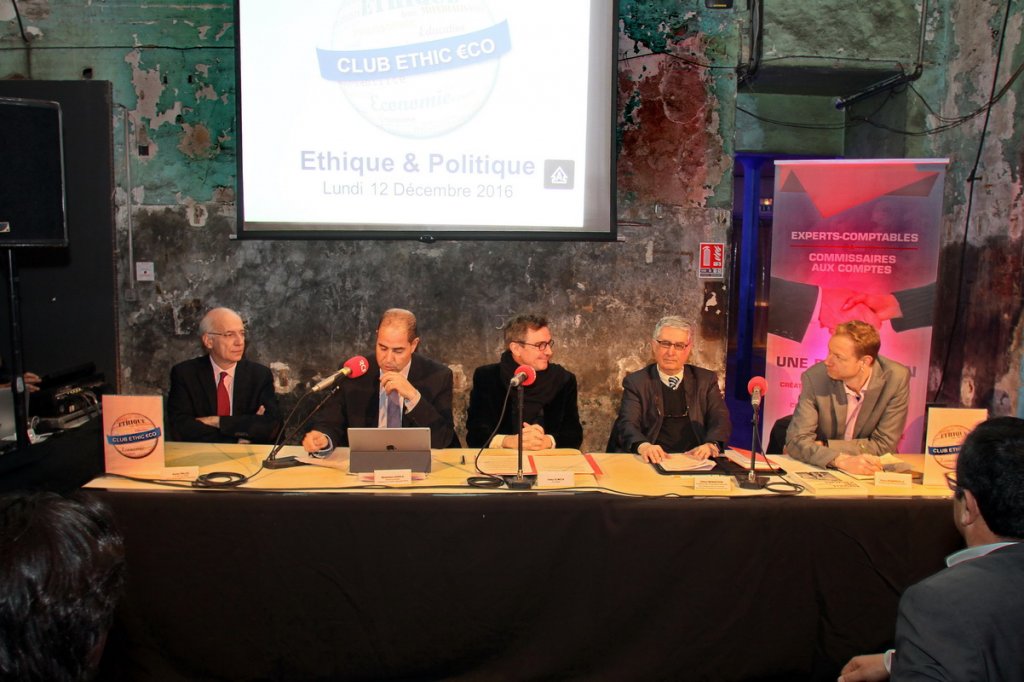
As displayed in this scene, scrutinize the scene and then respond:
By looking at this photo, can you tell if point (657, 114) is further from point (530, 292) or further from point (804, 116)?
point (804, 116)

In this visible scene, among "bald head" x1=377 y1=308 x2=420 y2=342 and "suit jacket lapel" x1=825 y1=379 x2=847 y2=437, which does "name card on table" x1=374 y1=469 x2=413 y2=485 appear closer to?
"bald head" x1=377 y1=308 x2=420 y2=342

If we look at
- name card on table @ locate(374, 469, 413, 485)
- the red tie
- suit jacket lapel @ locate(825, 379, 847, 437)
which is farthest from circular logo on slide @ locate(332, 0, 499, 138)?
suit jacket lapel @ locate(825, 379, 847, 437)

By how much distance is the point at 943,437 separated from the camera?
8.09ft

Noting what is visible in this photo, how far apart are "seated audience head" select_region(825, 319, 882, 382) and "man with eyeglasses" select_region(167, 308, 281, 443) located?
2532 millimetres

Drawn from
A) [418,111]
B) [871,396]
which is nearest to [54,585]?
[871,396]

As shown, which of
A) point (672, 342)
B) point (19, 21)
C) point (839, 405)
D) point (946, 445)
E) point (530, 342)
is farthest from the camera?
point (19, 21)

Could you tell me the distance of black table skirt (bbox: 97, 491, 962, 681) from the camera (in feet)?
7.40

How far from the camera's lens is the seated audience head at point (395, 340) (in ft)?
10.7

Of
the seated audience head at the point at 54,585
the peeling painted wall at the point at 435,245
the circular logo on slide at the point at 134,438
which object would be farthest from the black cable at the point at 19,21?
the seated audience head at the point at 54,585

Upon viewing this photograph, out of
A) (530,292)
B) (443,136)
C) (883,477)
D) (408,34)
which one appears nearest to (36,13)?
(408,34)

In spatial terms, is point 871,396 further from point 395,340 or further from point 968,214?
point 395,340

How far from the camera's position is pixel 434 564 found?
7.47 feet

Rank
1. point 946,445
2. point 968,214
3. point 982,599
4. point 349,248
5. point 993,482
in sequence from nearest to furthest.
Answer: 1. point 982,599
2. point 993,482
3. point 946,445
4. point 349,248
5. point 968,214

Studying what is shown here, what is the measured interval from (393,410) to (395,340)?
1.09 ft
